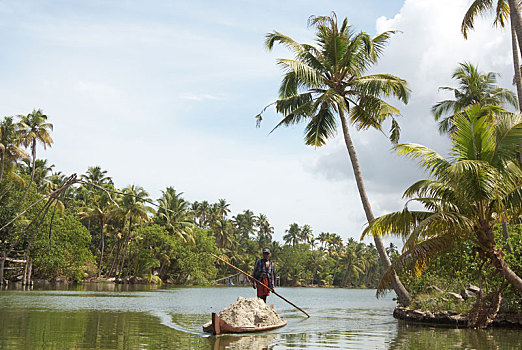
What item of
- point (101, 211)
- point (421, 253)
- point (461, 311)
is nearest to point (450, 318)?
point (461, 311)

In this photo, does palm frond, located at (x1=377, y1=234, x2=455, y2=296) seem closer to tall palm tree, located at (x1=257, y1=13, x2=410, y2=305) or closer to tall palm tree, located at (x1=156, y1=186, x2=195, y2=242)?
tall palm tree, located at (x1=257, y1=13, x2=410, y2=305)

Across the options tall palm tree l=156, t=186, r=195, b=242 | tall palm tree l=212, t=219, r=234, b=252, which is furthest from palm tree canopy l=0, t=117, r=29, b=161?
tall palm tree l=212, t=219, r=234, b=252

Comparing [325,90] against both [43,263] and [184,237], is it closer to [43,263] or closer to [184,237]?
[43,263]

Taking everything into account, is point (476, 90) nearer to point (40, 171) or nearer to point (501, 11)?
point (501, 11)

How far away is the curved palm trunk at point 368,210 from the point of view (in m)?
16.6

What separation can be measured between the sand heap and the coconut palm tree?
3339 millimetres

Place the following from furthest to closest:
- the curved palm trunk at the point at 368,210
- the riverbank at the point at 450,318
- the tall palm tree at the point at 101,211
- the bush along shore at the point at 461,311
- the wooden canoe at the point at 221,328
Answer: the tall palm tree at the point at 101,211, the curved palm trunk at the point at 368,210, the riverbank at the point at 450,318, the bush along shore at the point at 461,311, the wooden canoe at the point at 221,328

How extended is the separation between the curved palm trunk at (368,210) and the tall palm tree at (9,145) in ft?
86.4

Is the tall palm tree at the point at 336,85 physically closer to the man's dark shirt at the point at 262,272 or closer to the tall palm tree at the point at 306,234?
the man's dark shirt at the point at 262,272

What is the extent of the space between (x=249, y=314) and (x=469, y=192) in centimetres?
608

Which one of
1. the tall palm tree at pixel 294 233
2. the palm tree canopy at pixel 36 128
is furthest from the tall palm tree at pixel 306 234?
the palm tree canopy at pixel 36 128

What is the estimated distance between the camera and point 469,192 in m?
11.2

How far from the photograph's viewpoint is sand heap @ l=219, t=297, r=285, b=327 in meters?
11.5

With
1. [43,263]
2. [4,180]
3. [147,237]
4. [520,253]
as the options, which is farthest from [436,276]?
[147,237]
